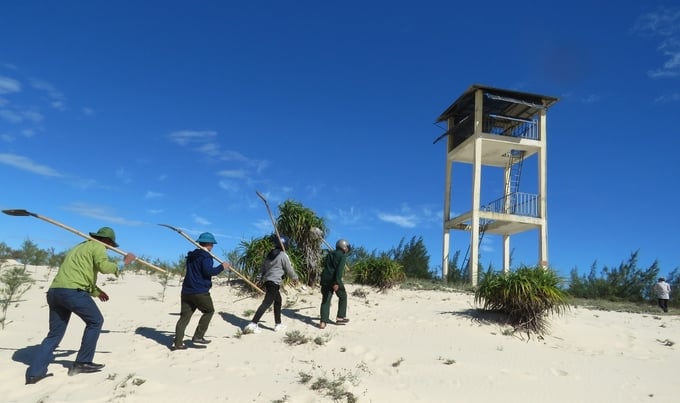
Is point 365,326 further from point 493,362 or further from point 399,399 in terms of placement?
point 399,399

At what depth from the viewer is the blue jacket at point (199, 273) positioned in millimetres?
7566

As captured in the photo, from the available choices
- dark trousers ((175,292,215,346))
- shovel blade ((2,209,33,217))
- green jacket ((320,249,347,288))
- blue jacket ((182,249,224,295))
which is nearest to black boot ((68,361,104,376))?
dark trousers ((175,292,215,346))

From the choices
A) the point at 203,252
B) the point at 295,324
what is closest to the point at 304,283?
the point at 295,324

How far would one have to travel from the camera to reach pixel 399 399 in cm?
561

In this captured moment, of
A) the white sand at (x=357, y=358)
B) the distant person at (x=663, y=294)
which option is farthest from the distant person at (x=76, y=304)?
the distant person at (x=663, y=294)

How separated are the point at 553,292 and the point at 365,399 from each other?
522 centimetres

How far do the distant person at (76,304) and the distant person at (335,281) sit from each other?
162 inches

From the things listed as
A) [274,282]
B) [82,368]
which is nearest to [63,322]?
[82,368]

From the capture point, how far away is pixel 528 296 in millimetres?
9133

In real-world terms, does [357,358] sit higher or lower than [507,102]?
lower

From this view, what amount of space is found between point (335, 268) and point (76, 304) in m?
4.67

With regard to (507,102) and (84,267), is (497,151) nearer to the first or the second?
(507,102)

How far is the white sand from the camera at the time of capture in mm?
5816

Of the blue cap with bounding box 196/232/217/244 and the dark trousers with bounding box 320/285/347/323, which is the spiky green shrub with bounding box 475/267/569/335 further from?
the blue cap with bounding box 196/232/217/244
